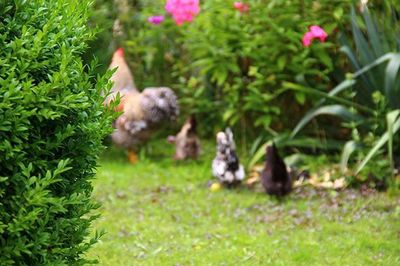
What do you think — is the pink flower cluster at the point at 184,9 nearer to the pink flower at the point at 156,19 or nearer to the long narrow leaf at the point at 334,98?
the pink flower at the point at 156,19

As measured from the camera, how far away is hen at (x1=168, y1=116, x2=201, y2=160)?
735 centimetres

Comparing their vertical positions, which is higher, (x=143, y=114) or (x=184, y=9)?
(x=184, y=9)

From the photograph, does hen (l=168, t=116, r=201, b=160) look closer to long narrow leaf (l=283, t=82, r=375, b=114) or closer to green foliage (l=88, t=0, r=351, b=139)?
green foliage (l=88, t=0, r=351, b=139)

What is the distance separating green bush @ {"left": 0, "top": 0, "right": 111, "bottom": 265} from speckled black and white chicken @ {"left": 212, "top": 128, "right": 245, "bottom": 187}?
132 inches

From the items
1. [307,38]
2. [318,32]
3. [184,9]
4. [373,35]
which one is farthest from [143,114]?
[373,35]

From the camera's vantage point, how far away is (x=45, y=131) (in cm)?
290

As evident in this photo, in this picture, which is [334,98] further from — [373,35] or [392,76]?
[373,35]

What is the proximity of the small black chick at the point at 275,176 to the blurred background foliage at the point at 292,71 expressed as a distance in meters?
0.57

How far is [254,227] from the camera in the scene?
5.29 m

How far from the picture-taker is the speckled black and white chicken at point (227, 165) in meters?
6.41

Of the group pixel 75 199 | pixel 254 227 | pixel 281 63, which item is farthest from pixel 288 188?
pixel 75 199

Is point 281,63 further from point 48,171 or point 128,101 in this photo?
point 48,171

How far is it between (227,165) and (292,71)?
4.90 feet

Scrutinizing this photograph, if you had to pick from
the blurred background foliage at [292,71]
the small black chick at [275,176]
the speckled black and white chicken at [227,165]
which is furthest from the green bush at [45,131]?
the blurred background foliage at [292,71]
